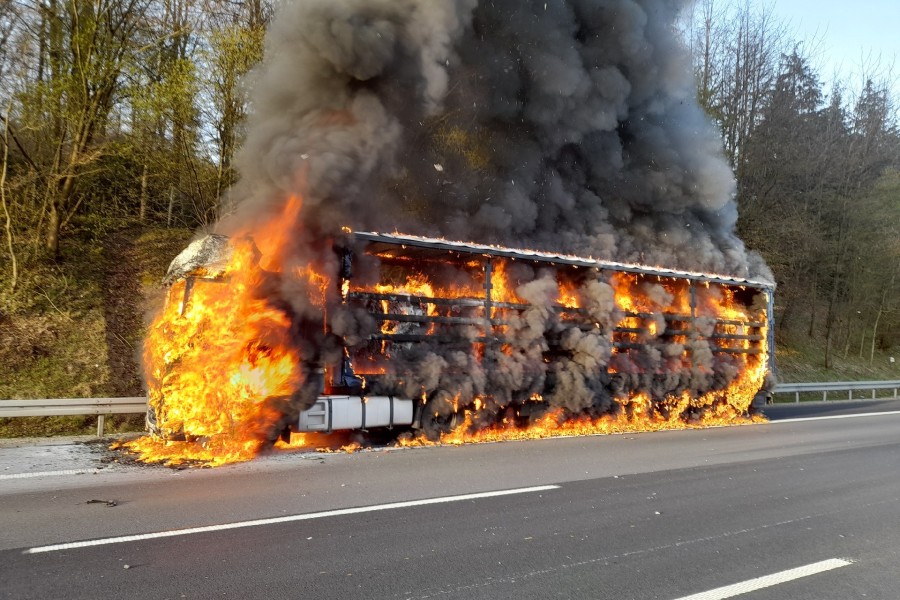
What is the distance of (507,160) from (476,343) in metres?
5.88

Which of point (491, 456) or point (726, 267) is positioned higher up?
point (726, 267)

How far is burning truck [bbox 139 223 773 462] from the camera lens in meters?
8.23

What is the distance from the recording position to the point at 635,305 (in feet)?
40.0

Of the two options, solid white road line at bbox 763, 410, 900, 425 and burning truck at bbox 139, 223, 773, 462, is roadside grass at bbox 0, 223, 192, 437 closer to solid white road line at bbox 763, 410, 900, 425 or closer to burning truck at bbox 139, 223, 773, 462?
burning truck at bbox 139, 223, 773, 462

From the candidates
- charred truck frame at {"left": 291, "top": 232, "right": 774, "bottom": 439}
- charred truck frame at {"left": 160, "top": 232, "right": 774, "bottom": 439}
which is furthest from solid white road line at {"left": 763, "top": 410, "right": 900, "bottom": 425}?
charred truck frame at {"left": 291, "top": 232, "right": 774, "bottom": 439}

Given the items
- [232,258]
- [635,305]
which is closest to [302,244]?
[232,258]

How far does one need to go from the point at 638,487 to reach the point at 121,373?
941 cm

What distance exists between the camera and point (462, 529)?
4926 mm

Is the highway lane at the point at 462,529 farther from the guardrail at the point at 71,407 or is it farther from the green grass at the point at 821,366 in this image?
the green grass at the point at 821,366

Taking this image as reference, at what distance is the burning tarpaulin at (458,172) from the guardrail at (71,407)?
4.46ft

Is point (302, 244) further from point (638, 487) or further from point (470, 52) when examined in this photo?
point (470, 52)

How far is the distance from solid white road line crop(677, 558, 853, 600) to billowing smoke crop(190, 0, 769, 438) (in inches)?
219

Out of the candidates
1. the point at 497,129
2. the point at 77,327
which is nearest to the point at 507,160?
the point at 497,129

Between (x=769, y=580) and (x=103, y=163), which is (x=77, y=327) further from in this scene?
(x=769, y=580)
